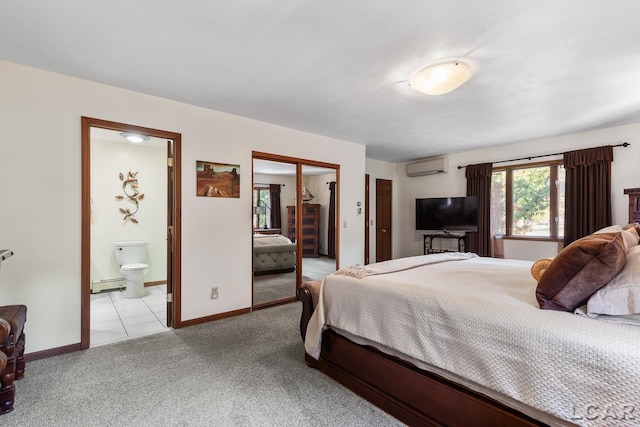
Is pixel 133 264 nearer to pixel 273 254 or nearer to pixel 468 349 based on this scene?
pixel 273 254

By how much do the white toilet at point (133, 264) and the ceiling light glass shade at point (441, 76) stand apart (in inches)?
166

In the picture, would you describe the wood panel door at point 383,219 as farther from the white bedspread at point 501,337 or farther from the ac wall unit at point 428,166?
the white bedspread at point 501,337

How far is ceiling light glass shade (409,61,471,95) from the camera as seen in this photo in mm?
2277

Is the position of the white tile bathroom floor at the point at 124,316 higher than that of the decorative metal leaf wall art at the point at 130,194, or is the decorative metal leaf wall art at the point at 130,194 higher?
the decorative metal leaf wall art at the point at 130,194

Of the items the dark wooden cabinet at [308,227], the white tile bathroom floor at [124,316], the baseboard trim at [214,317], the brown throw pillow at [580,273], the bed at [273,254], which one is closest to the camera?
the brown throw pillow at [580,273]

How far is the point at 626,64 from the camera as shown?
91.4 inches

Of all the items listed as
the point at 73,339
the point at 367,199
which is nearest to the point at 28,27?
the point at 73,339

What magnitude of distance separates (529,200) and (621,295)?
4.24 m

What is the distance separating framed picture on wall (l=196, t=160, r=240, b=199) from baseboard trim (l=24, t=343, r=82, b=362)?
1.73 m

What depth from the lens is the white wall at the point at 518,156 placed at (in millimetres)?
3865

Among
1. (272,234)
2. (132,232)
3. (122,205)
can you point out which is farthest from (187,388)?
(122,205)

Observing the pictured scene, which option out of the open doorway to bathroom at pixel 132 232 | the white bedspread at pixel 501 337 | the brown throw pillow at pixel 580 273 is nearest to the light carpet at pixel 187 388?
the white bedspread at pixel 501 337

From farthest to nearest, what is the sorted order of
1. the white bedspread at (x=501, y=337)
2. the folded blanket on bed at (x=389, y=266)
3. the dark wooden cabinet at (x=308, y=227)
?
the dark wooden cabinet at (x=308, y=227) → the folded blanket on bed at (x=389, y=266) → the white bedspread at (x=501, y=337)

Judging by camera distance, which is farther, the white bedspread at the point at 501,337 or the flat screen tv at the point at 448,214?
the flat screen tv at the point at 448,214
